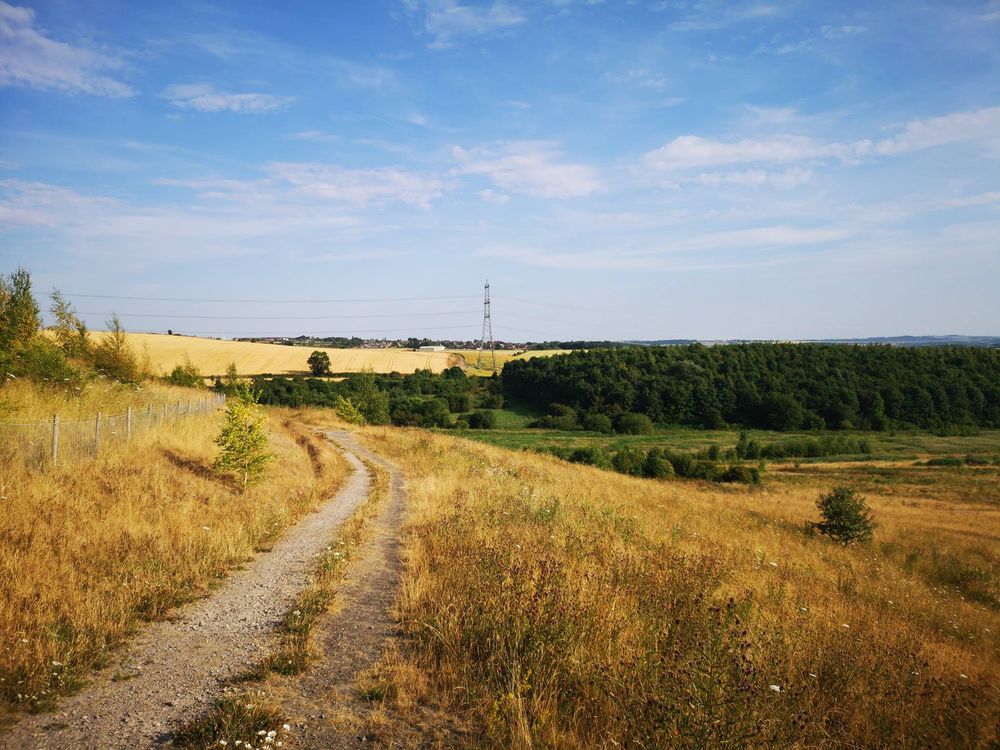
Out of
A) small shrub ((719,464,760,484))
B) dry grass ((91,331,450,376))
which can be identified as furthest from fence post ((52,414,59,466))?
dry grass ((91,331,450,376))

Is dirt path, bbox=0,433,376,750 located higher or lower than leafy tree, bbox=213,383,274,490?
lower

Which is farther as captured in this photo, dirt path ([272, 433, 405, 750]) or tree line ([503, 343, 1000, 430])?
tree line ([503, 343, 1000, 430])

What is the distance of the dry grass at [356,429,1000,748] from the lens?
471cm

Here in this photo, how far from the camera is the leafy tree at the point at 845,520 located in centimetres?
2294

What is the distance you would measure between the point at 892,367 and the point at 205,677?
5641 inches

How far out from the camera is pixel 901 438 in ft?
314

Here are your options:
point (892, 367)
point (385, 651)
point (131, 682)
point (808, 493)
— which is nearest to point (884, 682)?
point (385, 651)

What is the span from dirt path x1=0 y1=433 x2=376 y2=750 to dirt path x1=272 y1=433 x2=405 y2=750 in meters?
0.72

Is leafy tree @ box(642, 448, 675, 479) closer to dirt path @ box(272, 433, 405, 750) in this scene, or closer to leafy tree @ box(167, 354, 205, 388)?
leafy tree @ box(167, 354, 205, 388)

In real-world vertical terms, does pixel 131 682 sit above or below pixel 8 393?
below

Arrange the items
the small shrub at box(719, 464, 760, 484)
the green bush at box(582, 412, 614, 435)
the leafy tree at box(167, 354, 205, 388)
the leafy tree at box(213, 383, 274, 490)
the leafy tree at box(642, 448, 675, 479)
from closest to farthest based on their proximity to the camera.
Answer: the leafy tree at box(213, 383, 274, 490) < the leafy tree at box(167, 354, 205, 388) < the small shrub at box(719, 464, 760, 484) < the leafy tree at box(642, 448, 675, 479) < the green bush at box(582, 412, 614, 435)

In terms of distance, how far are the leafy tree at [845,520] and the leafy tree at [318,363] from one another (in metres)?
86.9

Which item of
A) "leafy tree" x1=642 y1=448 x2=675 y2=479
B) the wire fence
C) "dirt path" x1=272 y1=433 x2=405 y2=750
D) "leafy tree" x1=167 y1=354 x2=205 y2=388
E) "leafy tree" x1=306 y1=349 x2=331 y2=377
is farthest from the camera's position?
"leafy tree" x1=306 y1=349 x2=331 y2=377

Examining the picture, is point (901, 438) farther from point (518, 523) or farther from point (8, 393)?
point (8, 393)
